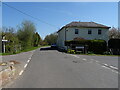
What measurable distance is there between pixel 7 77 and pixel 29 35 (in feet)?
156

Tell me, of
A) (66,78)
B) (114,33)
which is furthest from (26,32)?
(66,78)

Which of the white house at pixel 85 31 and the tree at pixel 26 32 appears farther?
the tree at pixel 26 32

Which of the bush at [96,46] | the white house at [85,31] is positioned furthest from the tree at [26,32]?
the bush at [96,46]

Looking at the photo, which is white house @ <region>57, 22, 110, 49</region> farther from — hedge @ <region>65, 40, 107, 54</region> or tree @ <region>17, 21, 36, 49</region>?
tree @ <region>17, 21, 36, 49</region>

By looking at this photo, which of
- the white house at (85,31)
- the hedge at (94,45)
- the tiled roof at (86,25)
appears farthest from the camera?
the tiled roof at (86,25)

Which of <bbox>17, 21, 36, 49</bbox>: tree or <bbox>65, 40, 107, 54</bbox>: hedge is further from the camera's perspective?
<bbox>17, 21, 36, 49</bbox>: tree

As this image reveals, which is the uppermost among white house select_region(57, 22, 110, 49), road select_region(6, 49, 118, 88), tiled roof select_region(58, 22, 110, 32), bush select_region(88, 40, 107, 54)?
tiled roof select_region(58, 22, 110, 32)

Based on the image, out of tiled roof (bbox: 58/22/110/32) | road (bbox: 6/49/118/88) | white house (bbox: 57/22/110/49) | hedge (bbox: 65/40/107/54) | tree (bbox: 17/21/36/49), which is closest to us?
road (bbox: 6/49/118/88)

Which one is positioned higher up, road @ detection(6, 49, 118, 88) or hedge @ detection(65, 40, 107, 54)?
hedge @ detection(65, 40, 107, 54)

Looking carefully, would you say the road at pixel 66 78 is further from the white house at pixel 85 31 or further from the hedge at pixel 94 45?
the white house at pixel 85 31

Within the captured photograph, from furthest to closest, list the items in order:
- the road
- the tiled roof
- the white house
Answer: the tiled roof < the white house < the road

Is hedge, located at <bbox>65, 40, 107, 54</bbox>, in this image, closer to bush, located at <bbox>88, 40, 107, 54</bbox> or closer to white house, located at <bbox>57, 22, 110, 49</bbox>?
bush, located at <bbox>88, 40, 107, 54</bbox>

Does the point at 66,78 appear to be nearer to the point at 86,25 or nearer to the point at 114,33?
the point at 86,25

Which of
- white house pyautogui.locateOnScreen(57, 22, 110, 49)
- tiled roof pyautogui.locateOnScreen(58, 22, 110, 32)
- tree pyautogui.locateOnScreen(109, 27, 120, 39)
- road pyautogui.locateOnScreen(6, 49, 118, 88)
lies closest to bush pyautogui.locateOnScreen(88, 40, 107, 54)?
white house pyautogui.locateOnScreen(57, 22, 110, 49)
